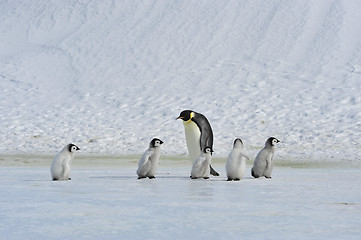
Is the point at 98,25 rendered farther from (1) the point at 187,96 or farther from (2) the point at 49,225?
(2) the point at 49,225

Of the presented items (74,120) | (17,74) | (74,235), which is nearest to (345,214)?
(74,235)

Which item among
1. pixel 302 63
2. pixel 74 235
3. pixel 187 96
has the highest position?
pixel 302 63

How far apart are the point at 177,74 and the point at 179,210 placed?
27449mm

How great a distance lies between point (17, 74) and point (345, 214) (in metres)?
31.1

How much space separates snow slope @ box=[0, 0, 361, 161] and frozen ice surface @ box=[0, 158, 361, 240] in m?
8.85

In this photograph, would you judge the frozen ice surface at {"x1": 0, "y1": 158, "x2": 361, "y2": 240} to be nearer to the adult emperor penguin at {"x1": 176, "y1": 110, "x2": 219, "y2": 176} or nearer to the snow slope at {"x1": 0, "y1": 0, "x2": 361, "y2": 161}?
the adult emperor penguin at {"x1": 176, "y1": 110, "x2": 219, "y2": 176}

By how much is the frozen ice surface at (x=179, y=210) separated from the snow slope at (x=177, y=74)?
29.0ft

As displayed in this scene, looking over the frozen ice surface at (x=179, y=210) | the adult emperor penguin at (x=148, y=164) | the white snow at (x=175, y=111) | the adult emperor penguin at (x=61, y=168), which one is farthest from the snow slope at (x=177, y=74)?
the frozen ice surface at (x=179, y=210)

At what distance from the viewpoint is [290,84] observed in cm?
3027

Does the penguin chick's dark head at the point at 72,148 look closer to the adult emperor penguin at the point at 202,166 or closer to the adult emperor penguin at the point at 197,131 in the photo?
the adult emperor penguin at the point at 202,166

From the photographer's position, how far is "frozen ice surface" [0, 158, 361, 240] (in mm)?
4578

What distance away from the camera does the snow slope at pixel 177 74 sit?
23.3 meters

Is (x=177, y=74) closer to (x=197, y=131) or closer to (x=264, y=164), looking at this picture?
(x=197, y=131)

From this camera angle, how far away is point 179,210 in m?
5.80
